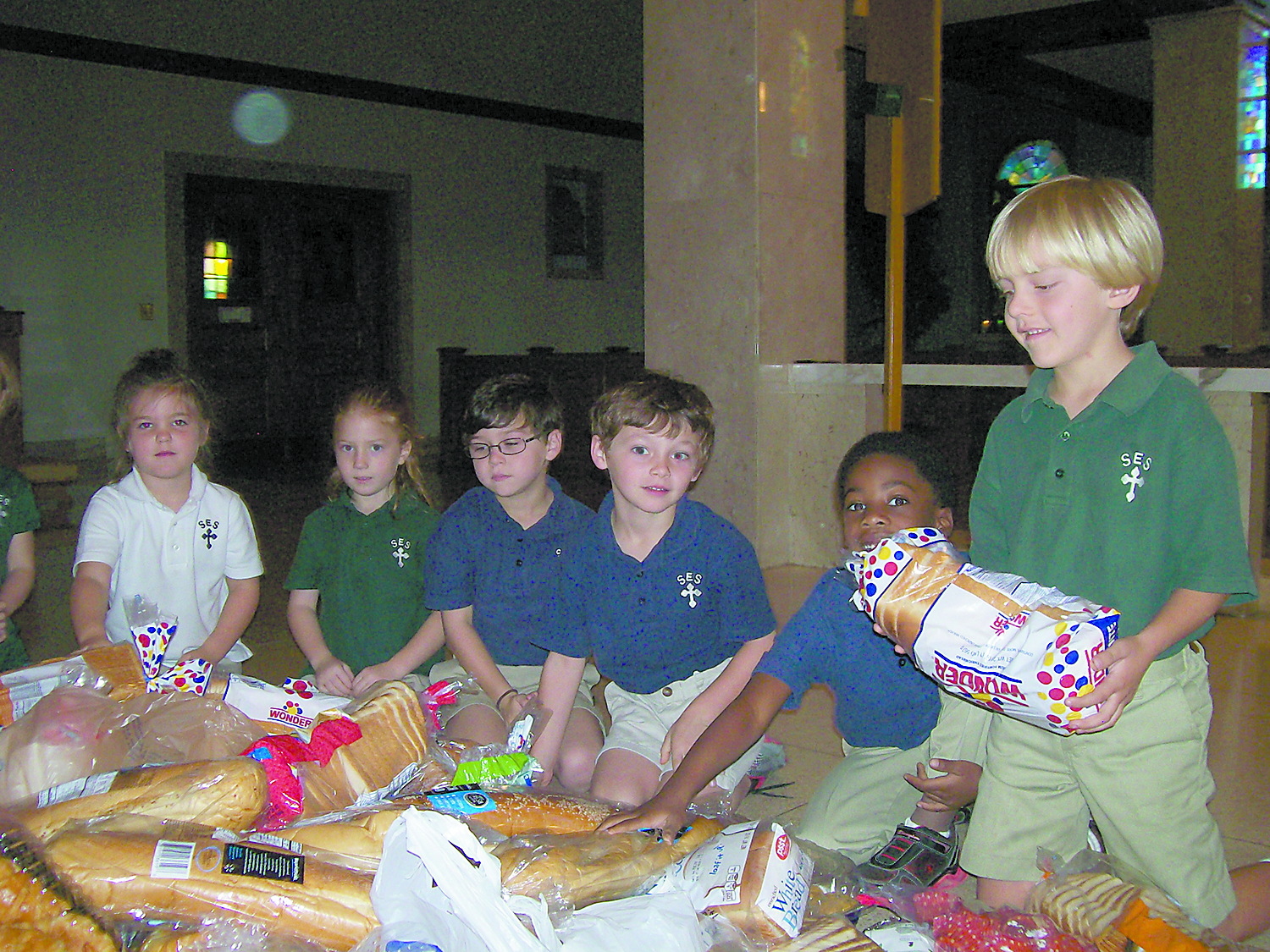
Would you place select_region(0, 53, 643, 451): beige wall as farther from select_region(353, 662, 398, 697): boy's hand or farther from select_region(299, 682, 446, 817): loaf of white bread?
select_region(299, 682, 446, 817): loaf of white bread

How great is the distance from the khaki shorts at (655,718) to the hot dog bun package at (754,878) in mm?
809

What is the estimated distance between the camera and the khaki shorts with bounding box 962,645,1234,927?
174 cm

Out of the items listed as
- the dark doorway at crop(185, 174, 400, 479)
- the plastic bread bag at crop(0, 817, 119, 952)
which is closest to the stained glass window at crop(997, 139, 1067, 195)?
the dark doorway at crop(185, 174, 400, 479)

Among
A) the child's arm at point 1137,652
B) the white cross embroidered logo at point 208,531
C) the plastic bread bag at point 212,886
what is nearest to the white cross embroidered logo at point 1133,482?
the child's arm at point 1137,652

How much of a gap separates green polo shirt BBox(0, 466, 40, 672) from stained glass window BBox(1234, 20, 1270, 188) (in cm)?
1039

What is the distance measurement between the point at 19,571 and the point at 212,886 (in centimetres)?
185

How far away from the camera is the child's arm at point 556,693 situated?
8.20ft

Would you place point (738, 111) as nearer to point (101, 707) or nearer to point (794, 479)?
point (794, 479)

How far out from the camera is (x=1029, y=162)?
15.3 meters

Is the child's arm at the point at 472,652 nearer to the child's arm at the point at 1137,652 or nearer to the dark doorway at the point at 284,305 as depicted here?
the child's arm at the point at 1137,652

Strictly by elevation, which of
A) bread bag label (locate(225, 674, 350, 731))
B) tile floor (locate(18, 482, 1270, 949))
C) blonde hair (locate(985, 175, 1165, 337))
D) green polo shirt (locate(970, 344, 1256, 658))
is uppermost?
blonde hair (locate(985, 175, 1165, 337))

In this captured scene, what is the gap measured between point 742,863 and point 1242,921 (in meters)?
0.94

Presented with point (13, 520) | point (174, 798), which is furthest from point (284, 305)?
point (174, 798)

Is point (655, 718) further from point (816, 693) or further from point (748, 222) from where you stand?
point (748, 222)
